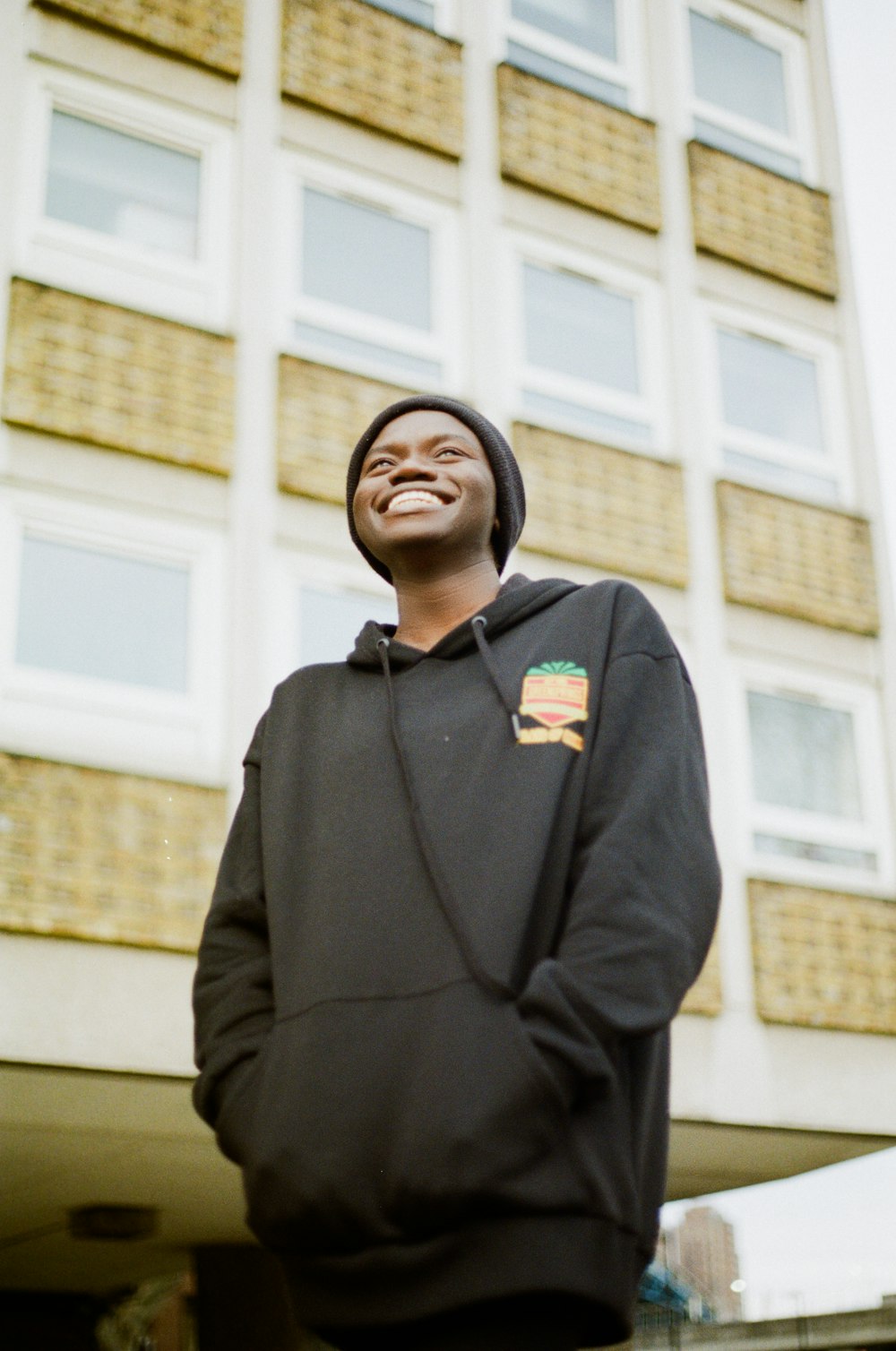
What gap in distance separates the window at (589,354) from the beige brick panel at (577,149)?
0.58 meters

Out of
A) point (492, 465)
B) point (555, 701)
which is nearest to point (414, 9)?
point (492, 465)

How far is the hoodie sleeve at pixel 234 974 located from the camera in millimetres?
2105

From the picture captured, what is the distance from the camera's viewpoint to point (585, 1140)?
1878 millimetres

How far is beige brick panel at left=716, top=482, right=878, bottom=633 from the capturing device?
12.1 m

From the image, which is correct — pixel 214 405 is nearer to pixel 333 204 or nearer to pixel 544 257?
pixel 333 204

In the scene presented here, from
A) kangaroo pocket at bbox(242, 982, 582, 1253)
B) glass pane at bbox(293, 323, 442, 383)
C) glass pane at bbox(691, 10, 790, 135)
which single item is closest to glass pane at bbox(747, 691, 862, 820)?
glass pane at bbox(293, 323, 442, 383)

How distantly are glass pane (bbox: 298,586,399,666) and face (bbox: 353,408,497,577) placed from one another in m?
7.59

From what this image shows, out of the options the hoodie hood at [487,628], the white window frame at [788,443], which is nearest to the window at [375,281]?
the white window frame at [788,443]

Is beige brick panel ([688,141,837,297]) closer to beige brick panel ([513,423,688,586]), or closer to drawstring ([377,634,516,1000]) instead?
beige brick panel ([513,423,688,586])

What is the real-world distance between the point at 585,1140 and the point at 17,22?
10083 mm

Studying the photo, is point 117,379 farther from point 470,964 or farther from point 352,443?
point 470,964

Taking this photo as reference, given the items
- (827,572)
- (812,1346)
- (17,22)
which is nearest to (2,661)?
(17,22)

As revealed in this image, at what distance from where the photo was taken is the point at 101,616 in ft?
31.4

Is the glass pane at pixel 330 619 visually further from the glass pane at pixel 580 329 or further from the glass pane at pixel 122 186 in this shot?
the glass pane at pixel 580 329
